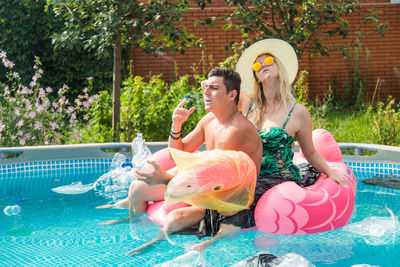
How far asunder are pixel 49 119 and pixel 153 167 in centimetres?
463

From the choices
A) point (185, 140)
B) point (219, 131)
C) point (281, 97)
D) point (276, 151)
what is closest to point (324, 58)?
point (281, 97)

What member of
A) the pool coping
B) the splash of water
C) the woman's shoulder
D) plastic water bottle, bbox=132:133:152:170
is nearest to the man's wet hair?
the woman's shoulder

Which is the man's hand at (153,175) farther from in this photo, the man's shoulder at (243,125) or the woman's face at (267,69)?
the woman's face at (267,69)

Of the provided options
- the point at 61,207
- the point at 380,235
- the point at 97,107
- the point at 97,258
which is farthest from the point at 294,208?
the point at 97,107

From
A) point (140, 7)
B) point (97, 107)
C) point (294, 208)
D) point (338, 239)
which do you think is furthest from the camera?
point (97, 107)

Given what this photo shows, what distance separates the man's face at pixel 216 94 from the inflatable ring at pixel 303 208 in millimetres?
709

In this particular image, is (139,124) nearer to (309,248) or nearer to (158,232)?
(158,232)

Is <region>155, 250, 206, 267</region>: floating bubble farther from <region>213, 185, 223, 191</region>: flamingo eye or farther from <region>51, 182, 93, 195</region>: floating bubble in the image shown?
<region>51, 182, 93, 195</region>: floating bubble

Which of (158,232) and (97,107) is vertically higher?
(97,107)

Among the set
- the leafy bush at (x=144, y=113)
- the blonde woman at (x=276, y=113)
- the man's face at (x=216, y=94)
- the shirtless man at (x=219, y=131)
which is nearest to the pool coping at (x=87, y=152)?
the leafy bush at (x=144, y=113)

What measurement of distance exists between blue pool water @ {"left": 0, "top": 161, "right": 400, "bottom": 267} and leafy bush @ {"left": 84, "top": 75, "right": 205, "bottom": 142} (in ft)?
7.30

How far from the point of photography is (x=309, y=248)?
136 inches

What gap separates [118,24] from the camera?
6609 millimetres

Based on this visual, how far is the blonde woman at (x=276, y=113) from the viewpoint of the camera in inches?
141
